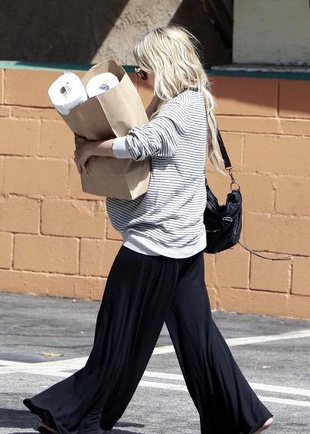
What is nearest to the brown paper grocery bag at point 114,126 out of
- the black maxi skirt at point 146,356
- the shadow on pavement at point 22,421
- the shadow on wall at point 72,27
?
the black maxi skirt at point 146,356

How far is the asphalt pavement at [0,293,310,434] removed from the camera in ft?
19.6

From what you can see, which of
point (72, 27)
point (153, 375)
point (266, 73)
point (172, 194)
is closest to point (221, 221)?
point (172, 194)

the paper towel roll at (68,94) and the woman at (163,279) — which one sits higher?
the paper towel roll at (68,94)

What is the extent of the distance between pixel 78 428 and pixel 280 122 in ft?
14.5

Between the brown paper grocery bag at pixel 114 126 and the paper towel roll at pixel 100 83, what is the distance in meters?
0.03

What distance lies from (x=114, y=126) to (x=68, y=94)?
24cm

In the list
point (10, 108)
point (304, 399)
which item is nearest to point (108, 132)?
point (304, 399)

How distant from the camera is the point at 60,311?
31.4 feet

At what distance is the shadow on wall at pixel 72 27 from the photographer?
1069cm

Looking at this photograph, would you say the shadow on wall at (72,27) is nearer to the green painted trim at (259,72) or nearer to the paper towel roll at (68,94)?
the green painted trim at (259,72)

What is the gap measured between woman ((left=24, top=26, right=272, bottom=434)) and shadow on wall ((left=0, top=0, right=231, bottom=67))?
17.5 feet

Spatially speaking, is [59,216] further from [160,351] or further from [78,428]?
[78,428]

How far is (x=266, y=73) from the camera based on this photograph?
937 cm

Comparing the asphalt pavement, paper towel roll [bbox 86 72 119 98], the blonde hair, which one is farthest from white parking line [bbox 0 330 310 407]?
paper towel roll [bbox 86 72 119 98]
